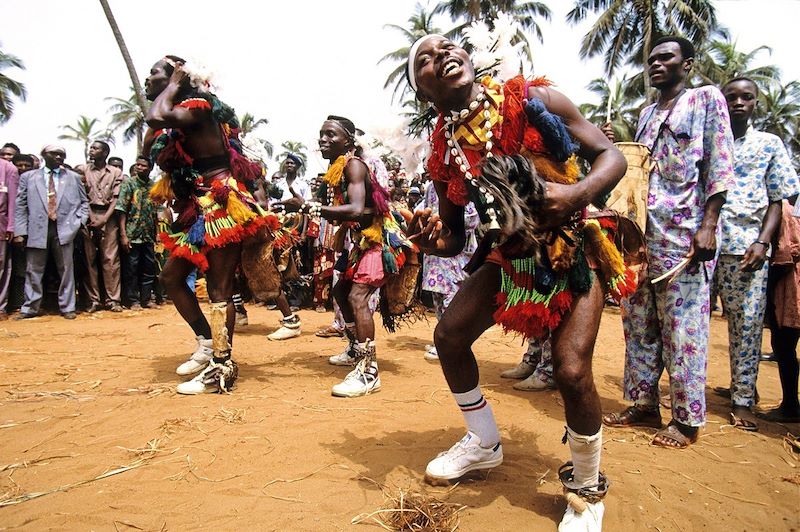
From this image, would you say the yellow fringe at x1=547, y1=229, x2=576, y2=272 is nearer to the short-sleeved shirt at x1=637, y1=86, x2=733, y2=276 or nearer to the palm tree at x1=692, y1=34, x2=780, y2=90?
the short-sleeved shirt at x1=637, y1=86, x2=733, y2=276

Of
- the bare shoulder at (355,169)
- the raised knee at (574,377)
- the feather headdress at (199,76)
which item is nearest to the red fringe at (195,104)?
the feather headdress at (199,76)

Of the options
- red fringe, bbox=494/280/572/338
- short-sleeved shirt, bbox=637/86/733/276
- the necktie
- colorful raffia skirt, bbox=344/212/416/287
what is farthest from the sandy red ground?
the necktie

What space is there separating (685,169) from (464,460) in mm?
2148

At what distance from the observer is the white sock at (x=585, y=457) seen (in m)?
2.01

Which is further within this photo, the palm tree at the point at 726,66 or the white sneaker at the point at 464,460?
the palm tree at the point at 726,66

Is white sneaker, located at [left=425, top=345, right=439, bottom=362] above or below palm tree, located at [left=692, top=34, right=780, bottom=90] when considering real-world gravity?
below

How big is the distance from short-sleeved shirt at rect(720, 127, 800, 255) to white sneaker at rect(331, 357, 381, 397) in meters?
2.81

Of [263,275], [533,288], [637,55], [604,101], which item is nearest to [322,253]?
[263,275]

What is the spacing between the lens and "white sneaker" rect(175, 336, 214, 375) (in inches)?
163

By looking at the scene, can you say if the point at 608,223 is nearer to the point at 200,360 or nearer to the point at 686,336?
the point at 686,336

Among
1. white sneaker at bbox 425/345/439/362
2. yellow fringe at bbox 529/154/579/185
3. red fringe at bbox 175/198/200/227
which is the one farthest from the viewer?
Result: white sneaker at bbox 425/345/439/362

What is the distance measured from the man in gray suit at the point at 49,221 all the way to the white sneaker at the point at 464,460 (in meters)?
7.09

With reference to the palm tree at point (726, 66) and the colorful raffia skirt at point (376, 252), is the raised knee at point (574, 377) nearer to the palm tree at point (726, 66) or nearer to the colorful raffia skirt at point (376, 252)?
the colorful raffia skirt at point (376, 252)

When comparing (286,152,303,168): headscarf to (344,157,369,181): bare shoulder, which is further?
(286,152,303,168): headscarf
